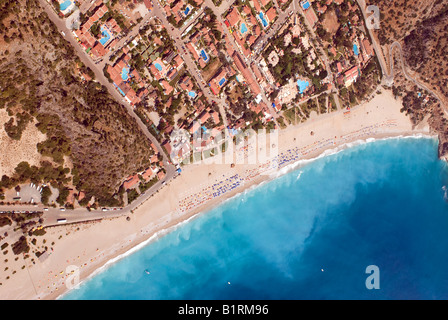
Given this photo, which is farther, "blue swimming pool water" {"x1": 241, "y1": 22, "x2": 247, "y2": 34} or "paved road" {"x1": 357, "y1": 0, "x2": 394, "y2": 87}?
"paved road" {"x1": 357, "y1": 0, "x2": 394, "y2": 87}

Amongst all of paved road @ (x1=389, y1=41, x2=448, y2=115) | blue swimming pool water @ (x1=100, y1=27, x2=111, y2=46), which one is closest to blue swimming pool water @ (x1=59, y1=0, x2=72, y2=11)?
blue swimming pool water @ (x1=100, y1=27, x2=111, y2=46)

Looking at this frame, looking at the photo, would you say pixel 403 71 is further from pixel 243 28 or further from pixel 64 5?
pixel 64 5

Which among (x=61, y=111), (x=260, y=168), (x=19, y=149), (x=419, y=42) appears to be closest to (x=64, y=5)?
(x=61, y=111)

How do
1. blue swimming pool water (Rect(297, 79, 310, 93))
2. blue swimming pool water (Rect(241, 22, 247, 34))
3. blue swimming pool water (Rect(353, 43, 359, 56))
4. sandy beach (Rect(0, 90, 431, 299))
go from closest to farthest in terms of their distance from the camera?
sandy beach (Rect(0, 90, 431, 299)), blue swimming pool water (Rect(241, 22, 247, 34)), blue swimming pool water (Rect(297, 79, 310, 93)), blue swimming pool water (Rect(353, 43, 359, 56))

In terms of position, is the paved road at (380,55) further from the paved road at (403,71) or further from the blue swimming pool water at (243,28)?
the blue swimming pool water at (243,28)

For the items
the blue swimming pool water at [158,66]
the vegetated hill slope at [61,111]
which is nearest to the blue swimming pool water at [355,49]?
the blue swimming pool water at [158,66]

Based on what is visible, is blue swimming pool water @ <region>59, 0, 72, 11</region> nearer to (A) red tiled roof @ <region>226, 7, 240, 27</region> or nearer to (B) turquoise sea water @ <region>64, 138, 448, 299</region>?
(A) red tiled roof @ <region>226, 7, 240, 27</region>
